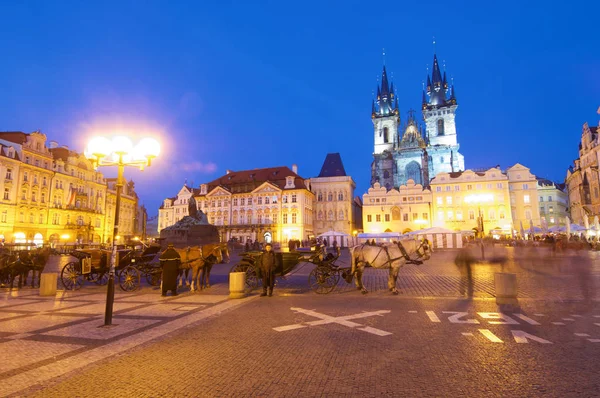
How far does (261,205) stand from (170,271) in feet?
177

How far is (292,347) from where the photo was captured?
553cm

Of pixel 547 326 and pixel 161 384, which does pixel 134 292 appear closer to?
pixel 161 384

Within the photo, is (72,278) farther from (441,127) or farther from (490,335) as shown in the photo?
(441,127)

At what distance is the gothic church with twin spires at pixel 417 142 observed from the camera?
83000 millimetres

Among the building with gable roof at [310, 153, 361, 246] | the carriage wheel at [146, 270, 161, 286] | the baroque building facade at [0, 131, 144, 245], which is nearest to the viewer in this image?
the carriage wheel at [146, 270, 161, 286]

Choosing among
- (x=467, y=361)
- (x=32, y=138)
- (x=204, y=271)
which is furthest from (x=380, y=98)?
(x=467, y=361)

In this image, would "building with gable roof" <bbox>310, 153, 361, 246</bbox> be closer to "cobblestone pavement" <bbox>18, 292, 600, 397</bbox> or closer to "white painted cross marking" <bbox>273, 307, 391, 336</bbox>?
"white painted cross marking" <bbox>273, 307, 391, 336</bbox>

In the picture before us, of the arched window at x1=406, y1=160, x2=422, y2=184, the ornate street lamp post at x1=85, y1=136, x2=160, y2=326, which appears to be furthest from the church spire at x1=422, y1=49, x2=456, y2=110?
the ornate street lamp post at x1=85, y1=136, x2=160, y2=326

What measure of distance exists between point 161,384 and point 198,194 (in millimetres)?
68707

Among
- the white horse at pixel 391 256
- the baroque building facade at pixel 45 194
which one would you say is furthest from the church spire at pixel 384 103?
the white horse at pixel 391 256

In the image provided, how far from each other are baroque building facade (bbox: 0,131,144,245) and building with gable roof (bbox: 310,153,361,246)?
38.4 metres

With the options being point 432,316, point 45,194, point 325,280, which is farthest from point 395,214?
point 432,316

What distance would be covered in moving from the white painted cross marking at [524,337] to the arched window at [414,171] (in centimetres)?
8003

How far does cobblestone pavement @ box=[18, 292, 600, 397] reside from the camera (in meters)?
3.97
